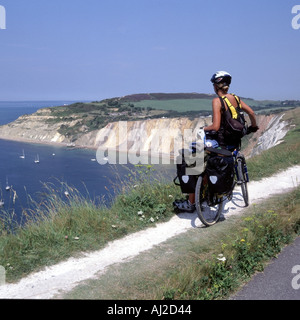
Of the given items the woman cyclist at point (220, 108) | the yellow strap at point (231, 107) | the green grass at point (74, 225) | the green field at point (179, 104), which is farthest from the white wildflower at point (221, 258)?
the green field at point (179, 104)

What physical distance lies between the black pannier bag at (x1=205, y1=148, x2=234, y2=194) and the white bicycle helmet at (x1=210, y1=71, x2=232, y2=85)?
1026 millimetres

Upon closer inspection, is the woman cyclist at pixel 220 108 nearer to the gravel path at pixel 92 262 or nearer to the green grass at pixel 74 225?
the gravel path at pixel 92 262

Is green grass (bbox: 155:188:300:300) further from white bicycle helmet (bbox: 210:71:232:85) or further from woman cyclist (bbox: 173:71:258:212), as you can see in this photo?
white bicycle helmet (bbox: 210:71:232:85)

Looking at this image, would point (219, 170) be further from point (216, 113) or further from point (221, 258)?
point (221, 258)

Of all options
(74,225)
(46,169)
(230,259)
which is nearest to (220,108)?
(230,259)

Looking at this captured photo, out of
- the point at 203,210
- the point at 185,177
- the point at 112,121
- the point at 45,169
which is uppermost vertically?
the point at 185,177

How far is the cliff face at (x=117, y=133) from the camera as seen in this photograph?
368ft

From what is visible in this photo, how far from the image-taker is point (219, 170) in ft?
16.8

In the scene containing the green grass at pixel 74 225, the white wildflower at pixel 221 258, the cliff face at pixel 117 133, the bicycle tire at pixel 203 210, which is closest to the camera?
the white wildflower at pixel 221 258

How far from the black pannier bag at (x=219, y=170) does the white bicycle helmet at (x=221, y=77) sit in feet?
3.37

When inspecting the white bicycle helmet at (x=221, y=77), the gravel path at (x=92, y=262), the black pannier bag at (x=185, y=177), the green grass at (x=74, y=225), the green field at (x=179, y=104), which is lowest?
the gravel path at (x=92, y=262)

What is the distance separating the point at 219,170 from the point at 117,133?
430 ft

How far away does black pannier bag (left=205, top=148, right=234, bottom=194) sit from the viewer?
5.12 meters
